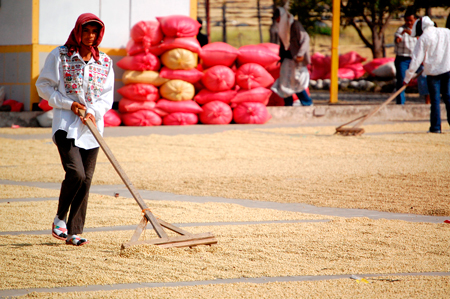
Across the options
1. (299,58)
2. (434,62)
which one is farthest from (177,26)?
(434,62)

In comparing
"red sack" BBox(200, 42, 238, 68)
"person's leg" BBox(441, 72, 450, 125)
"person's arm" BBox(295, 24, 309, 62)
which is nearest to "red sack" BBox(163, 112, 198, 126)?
"red sack" BBox(200, 42, 238, 68)

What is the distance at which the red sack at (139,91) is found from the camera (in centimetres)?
1021

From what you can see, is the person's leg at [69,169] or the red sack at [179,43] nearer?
the person's leg at [69,169]

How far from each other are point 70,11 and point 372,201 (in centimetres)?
750

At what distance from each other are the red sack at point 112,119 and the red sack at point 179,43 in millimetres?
1470

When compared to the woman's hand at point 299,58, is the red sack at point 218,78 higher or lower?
lower

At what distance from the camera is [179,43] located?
10.3 meters

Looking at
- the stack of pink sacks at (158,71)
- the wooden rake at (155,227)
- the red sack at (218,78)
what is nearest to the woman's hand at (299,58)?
the red sack at (218,78)

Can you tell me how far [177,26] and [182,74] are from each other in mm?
860

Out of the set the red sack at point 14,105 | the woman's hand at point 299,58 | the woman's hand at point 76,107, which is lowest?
the red sack at point 14,105

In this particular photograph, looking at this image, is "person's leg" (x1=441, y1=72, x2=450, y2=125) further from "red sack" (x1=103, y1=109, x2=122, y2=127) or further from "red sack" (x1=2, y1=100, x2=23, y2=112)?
"red sack" (x1=2, y1=100, x2=23, y2=112)

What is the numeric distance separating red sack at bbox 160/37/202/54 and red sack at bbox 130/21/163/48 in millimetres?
177

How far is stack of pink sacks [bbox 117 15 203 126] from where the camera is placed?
33.8ft

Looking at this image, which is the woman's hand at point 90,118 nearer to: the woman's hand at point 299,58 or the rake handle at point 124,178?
the rake handle at point 124,178
